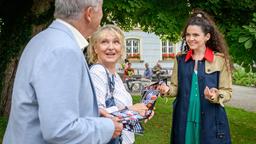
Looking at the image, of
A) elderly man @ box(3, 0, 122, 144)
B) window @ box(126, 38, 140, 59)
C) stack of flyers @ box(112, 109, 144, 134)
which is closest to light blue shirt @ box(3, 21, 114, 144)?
elderly man @ box(3, 0, 122, 144)

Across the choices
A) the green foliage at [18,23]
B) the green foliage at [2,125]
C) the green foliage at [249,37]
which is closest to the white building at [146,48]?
the green foliage at [18,23]

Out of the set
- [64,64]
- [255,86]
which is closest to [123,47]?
[64,64]

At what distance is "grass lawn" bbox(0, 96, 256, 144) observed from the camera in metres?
8.95

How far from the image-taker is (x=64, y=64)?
2.22 meters

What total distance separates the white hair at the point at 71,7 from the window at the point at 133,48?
102ft

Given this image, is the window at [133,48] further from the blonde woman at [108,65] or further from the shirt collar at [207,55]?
the blonde woman at [108,65]

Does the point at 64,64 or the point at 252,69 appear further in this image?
the point at 252,69

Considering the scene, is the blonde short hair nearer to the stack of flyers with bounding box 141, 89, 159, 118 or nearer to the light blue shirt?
the stack of flyers with bounding box 141, 89, 159, 118

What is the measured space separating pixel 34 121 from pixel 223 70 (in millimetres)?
2458

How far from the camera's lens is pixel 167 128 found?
397 inches

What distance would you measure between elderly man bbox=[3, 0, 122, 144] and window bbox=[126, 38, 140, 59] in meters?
31.0

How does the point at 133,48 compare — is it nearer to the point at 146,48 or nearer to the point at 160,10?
the point at 146,48

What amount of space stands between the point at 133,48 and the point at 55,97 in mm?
32192

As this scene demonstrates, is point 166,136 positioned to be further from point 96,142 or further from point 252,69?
point 96,142
